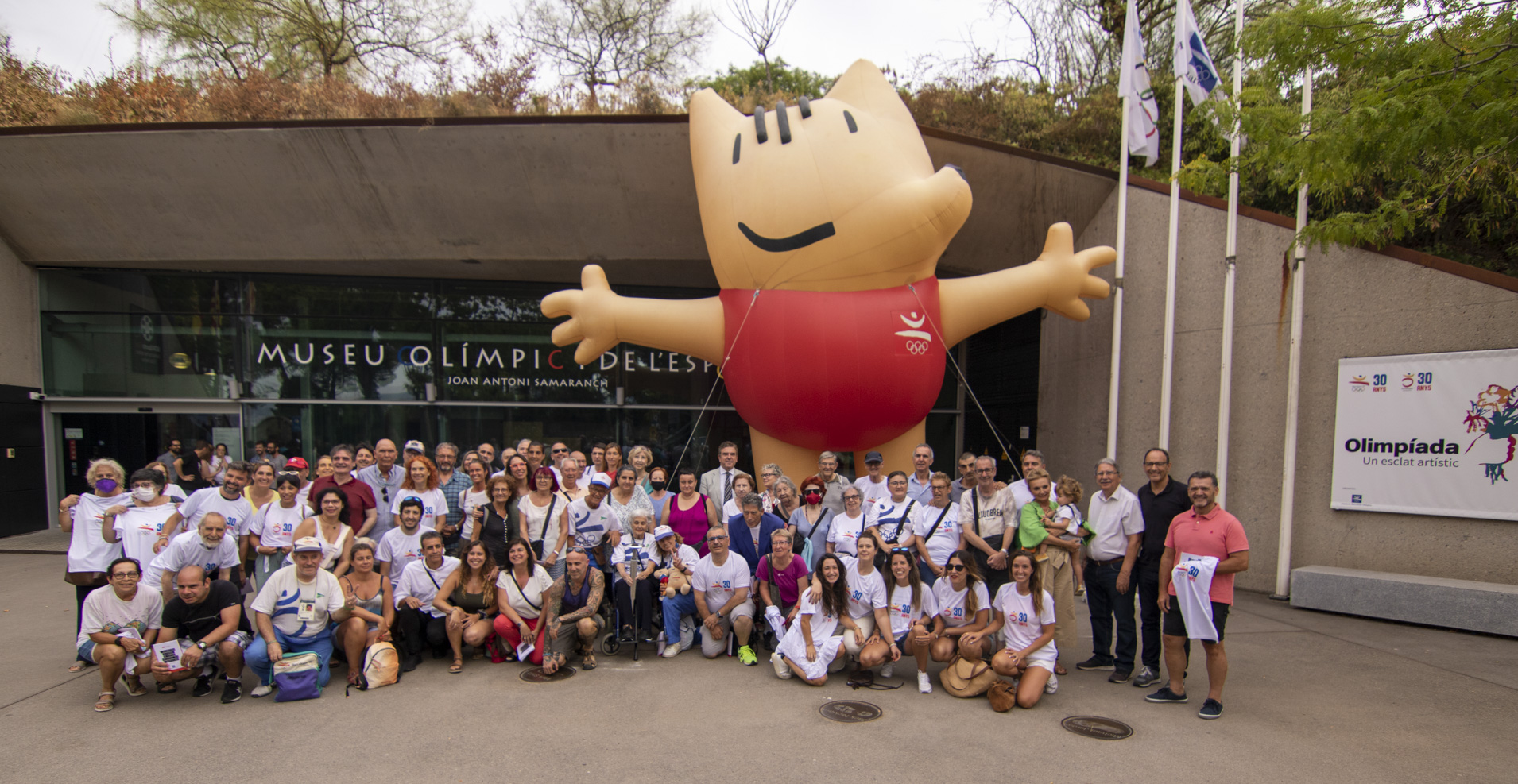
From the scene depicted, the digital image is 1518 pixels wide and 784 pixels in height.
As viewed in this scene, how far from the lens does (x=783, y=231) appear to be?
664 cm

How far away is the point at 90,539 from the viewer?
5.36 m

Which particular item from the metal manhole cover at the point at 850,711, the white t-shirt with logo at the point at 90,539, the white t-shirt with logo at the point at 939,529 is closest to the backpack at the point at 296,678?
the white t-shirt with logo at the point at 90,539

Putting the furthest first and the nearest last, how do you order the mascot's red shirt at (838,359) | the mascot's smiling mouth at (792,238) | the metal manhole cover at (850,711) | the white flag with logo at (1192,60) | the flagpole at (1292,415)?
the white flag with logo at (1192,60), the flagpole at (1292,415), the mascot's red shirt at (838,359), the mascot's smiling mouth at (792,238), the metal manhole cover at (850,711)

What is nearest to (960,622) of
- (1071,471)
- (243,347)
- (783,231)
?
(783,231)

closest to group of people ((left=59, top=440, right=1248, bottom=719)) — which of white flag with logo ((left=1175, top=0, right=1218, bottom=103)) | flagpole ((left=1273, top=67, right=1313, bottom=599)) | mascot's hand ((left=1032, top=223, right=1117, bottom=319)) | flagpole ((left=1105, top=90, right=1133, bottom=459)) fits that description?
mascot's hand ((left=1032, top=223, right=1117, bottom=319))

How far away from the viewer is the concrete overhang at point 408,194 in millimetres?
A: 9148

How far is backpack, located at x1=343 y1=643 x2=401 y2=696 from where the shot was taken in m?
4.96

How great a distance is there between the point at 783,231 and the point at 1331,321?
207 inches

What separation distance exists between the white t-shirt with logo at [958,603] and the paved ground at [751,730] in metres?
0.51

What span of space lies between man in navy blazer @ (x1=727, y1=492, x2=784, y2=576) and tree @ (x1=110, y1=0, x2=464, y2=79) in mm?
11524

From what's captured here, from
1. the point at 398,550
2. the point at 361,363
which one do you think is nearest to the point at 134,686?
the point at 398,550

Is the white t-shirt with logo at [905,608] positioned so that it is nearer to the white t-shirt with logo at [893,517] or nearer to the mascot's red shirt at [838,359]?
the white t-shirt with logo at [893,517]

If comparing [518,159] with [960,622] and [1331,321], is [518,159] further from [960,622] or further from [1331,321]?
[1331,321]

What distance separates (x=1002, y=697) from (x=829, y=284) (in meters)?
3.67
